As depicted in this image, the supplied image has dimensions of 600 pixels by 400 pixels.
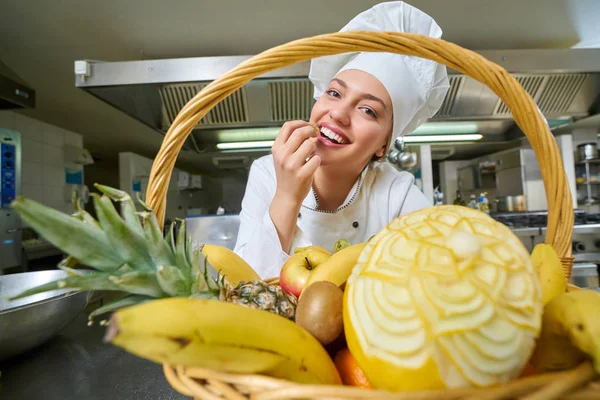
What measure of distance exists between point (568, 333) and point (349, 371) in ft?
0.66

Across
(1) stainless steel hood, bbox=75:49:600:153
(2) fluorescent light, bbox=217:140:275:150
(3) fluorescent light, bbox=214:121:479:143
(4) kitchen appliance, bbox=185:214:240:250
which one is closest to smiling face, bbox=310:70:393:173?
(1) stainless steel hood, bbox=75:49:600:153

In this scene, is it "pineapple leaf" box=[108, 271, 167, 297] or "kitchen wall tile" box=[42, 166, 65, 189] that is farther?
"kitchen wall tile" box=[42, 166, 65, 189]

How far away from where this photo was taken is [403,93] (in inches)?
39.4

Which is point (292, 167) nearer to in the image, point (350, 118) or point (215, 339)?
point (350, 118)

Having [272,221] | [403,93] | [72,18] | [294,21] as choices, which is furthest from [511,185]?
[72,18]

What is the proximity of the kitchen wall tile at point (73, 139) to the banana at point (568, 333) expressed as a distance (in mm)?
5988

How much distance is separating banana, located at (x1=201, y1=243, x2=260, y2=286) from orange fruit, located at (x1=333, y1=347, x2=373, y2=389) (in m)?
0.24

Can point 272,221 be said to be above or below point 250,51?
below

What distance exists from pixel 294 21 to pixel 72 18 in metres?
1.50

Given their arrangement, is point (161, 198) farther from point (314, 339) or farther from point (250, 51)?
point (250, 51)

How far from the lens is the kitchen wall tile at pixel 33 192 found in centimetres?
393

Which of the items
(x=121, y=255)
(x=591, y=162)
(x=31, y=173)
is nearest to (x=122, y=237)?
(x=121, y=255)

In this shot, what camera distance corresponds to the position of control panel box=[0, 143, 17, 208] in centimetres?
293

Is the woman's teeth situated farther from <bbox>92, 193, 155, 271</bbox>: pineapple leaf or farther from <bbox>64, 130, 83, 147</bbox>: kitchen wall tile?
<bbox>64, 130, 83, 147</bbox>: kitchen wall tile
